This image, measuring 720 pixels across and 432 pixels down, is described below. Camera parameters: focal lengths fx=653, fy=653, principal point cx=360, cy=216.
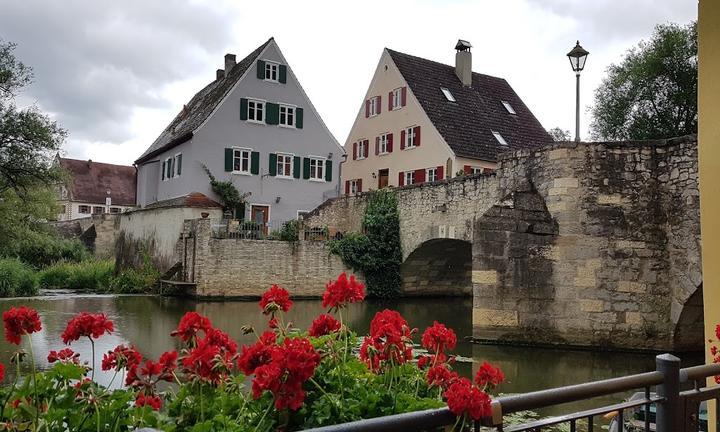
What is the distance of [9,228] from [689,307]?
1985 centimetres

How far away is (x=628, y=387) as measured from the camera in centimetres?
241

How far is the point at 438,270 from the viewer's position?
79.8 ft

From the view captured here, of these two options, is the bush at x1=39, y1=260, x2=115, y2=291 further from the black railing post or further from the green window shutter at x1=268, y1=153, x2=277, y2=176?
the black railing post

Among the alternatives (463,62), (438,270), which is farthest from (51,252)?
(463,62)

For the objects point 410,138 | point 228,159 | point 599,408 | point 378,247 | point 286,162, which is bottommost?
point 599,408

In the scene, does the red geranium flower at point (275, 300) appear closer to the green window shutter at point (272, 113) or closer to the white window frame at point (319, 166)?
the green window shutter at point (272, 113)

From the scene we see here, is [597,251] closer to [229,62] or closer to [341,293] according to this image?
[341,293]

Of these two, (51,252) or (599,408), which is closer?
(599,408)

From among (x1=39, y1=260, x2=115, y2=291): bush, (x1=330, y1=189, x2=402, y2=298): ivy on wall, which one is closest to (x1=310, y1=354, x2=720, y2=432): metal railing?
(x1=330, y1=189, x2=402, y2=298): ivy on wall

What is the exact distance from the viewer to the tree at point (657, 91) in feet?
81.5

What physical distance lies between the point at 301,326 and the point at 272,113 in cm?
1475


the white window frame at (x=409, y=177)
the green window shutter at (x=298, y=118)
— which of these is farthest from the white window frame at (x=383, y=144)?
the green window shutter at (x=298, y=118)

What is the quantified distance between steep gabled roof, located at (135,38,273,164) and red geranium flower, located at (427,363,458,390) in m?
24.3

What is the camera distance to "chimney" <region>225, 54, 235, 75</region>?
30781 mm
